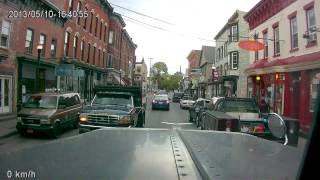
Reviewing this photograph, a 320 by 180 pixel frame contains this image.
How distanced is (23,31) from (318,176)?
2198cm

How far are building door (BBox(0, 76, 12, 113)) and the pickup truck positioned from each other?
58.0 ft

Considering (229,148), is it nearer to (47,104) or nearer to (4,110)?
(47,104)

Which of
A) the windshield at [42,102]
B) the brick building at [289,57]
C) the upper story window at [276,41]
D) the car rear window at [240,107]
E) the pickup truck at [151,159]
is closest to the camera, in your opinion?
the pickup truck at [151,159]

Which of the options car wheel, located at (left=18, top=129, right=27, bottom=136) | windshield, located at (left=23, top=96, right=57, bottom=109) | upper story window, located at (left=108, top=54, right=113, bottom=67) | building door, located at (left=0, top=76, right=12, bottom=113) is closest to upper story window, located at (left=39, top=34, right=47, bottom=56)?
building door, located at (left=0, top=76, right=12, bottom=113)

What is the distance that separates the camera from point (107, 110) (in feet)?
41.3

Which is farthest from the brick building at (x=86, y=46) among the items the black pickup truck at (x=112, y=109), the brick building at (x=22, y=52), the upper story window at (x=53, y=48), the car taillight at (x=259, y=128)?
the car taillight at (x=259, y=128)

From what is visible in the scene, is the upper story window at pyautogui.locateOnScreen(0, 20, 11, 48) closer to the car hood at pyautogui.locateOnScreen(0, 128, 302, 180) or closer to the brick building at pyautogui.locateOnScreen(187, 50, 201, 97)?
the car hood at pyautogui.locateOnScreen(0, 128, 302, 180)

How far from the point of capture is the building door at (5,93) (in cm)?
1930

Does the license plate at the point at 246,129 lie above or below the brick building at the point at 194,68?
below

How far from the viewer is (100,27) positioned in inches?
1620

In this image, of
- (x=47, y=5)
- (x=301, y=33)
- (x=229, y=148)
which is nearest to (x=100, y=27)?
(x=47, y=5)

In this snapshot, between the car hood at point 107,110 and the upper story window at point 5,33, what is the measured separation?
912cm
